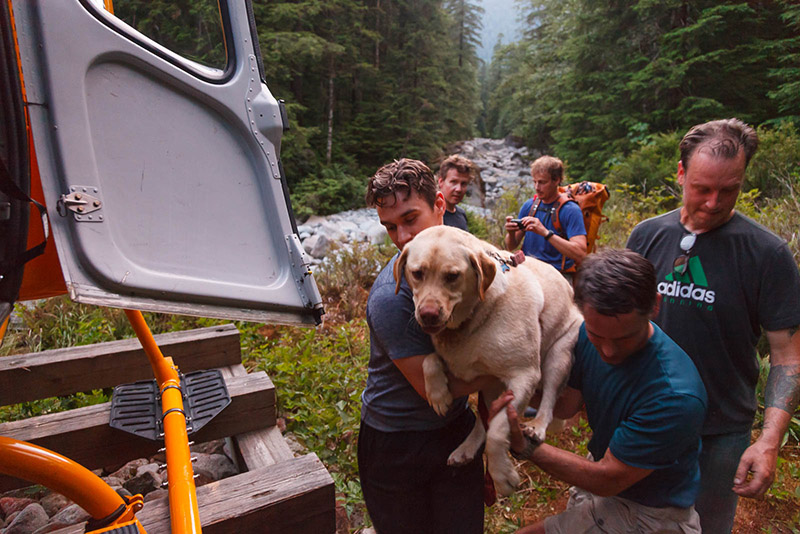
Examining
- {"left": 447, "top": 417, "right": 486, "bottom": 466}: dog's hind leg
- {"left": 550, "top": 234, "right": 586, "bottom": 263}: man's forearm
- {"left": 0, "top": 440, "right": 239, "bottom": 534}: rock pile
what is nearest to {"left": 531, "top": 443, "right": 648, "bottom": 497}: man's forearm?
{"left": 447, "top": 417, "right": 486, "bottom": 466}: dog's hind leg

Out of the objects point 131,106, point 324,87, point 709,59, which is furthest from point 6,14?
point 324,87

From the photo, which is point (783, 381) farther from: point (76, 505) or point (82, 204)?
point (76, 505)

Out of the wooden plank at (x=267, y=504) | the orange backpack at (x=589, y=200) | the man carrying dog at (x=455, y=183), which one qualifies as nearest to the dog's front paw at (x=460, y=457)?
the wooden plank at (x=267, y=504)

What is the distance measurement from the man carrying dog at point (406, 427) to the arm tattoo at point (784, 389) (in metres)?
1.39

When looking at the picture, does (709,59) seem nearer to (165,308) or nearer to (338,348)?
(338,348)

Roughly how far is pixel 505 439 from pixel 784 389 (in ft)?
4.48

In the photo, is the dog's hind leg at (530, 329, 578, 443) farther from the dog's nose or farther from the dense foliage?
the dense foliage

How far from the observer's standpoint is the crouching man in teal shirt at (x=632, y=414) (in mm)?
1582

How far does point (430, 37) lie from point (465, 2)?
14.2m

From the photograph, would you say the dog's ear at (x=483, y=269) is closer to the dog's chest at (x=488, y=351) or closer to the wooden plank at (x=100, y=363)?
the dog's chest at (x=488, y=351)

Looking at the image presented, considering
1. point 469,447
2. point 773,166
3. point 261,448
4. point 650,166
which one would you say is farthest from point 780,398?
point 650,166

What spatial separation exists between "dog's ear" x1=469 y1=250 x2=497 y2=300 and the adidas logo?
107 centimetres

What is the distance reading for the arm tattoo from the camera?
1.90 m

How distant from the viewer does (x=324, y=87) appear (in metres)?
20.9
